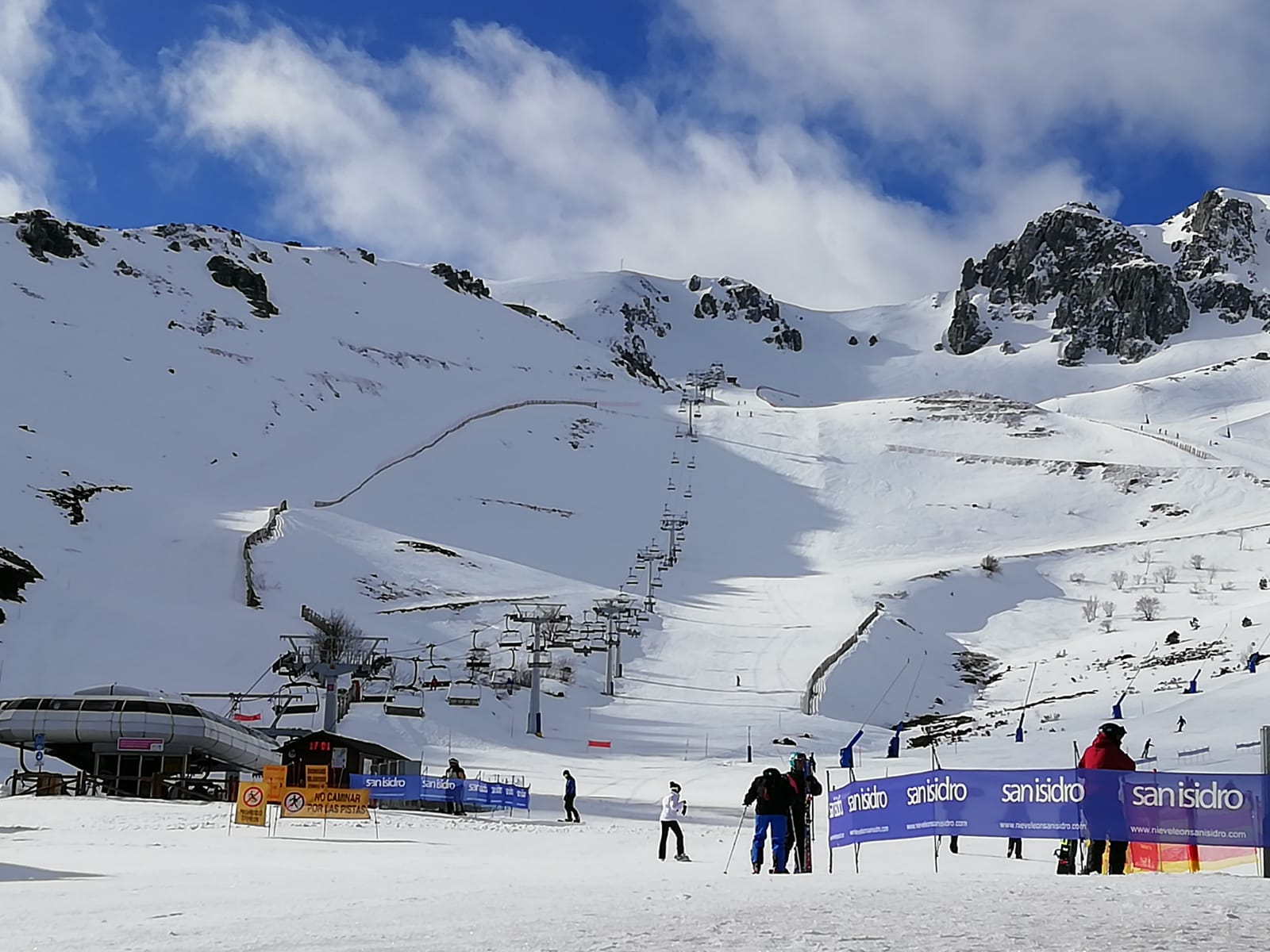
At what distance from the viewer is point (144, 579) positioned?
2135 inches

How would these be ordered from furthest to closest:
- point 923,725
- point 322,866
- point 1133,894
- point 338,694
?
point 923,725, point 338,694, point 322,866, point 1133,894

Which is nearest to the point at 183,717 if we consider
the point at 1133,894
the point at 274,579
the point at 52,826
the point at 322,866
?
the point at 52,826

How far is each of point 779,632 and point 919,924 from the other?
4740cm

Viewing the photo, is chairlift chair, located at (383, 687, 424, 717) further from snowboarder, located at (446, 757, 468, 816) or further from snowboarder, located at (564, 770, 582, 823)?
snowboarder, located at (564, 770, 582, 823)

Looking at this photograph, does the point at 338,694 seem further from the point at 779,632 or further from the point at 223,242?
the point at 223,242

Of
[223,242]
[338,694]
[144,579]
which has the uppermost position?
[223,242]

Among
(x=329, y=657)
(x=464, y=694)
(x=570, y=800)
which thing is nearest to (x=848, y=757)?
(x=570, y=800)

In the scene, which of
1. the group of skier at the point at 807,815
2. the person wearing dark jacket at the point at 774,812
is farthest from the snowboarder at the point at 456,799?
the person wearing dark jacket at the point at 774,812

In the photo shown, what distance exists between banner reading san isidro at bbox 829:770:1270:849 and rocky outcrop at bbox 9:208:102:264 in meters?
108

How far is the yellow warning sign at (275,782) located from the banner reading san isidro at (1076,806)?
12.3 metres

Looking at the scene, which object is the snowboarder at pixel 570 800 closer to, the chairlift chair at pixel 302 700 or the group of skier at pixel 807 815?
the group of skier at pixel 807 815

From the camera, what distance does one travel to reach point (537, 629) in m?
46.6

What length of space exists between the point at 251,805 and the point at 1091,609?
45.0 meters

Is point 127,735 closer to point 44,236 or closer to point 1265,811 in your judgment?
point 1265,811
